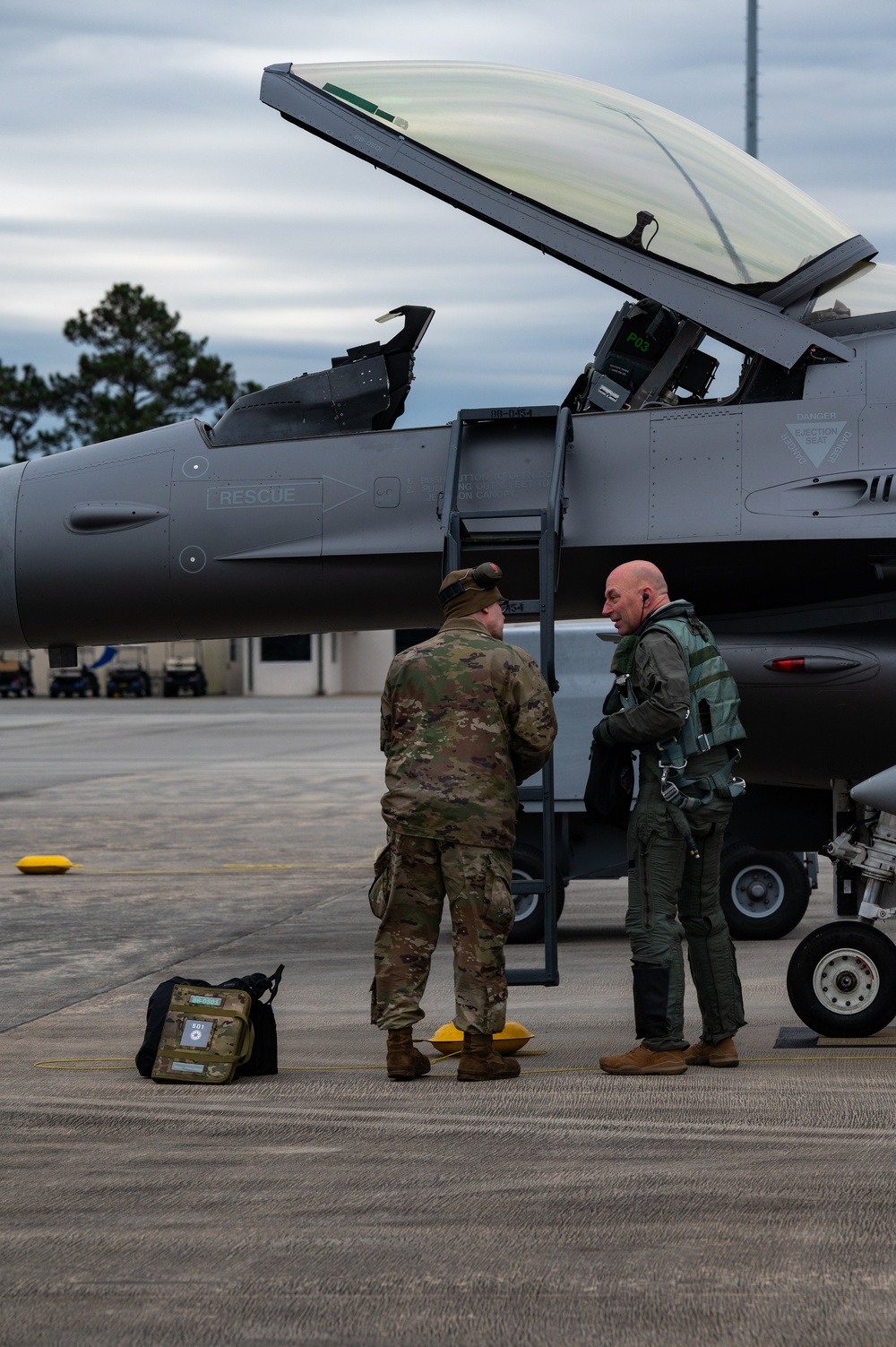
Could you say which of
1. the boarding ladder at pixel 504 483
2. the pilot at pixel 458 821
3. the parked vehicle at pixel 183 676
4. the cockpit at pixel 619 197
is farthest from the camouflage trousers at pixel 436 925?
the parked vehicle at pixel 183 676

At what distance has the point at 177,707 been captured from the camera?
1937 inches

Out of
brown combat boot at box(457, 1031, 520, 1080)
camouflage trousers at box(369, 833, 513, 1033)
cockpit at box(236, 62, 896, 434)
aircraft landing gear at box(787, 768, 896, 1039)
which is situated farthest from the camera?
cockpit at box(236, 62, 896, 434)

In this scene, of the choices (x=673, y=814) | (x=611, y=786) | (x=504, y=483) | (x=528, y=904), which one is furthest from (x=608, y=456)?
(x=528, y=904)

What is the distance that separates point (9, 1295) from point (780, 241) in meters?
5.83

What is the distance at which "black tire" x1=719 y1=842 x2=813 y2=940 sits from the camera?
9.80m

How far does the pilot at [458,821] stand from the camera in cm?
573

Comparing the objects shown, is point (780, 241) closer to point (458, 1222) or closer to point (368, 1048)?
point (368, 1048)

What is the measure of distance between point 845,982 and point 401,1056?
1.79 metres

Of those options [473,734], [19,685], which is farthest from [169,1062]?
[19,685]

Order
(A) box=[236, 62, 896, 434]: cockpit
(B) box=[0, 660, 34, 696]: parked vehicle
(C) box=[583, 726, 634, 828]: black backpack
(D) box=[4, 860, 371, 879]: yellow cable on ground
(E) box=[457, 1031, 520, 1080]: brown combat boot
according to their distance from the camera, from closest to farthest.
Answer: (E) box=[457, 1031, 520, 1080]: brown combat boot < (C) box=[583, 726, 634, 828]: black backpack < (A) box=[236, 62, 896, 434]: cockpit < (D) box=[4, 860, 371, 879]: yellow cable on ground < (B) box=[0, 660, 34, 696]: parked vehicle

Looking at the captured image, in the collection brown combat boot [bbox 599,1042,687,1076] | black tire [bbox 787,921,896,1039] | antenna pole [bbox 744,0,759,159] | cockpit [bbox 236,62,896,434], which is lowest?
brown combat boot [bbox 599,1042,687,1076]

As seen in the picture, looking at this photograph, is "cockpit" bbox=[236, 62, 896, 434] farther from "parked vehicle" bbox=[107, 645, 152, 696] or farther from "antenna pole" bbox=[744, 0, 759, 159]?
"parked vehicle" bbox=[107, 645, 152, 696]

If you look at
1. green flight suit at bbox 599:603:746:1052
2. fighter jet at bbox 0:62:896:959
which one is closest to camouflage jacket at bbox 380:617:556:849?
green flight suit at bbox 599:603:746:1052

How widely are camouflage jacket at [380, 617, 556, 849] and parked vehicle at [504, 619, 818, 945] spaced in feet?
11.9
